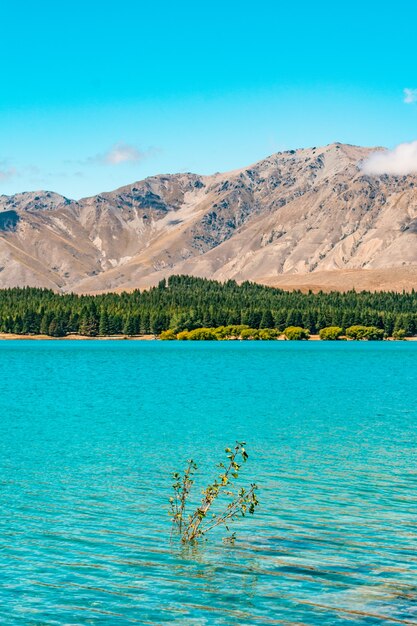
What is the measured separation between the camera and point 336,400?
89250 mm

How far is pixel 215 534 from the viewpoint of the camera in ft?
102

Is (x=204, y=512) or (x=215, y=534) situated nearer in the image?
(x=204, y=512)

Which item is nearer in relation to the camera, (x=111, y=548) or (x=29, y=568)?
(x=29, y=568)

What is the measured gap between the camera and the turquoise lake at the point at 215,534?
77.0ft

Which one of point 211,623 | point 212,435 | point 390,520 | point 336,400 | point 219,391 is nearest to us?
point 211,623

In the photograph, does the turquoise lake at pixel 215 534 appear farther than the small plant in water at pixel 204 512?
No

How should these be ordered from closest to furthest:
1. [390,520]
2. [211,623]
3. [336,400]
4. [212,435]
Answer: [211,623] < [390,520] < [212,435] < [336,400]

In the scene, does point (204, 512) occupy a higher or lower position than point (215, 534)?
higher

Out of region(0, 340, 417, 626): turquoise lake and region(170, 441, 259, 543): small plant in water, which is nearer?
region(0, 340, 417, 626): turquoise lake

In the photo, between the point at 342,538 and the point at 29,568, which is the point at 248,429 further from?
the point at 29,568

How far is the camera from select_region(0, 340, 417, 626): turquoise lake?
23484 millimetres

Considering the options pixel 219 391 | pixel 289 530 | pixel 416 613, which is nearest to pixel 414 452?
pixel 289 530

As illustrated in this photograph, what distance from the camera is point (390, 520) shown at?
3306 centimetres

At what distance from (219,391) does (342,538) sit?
7180 cm
